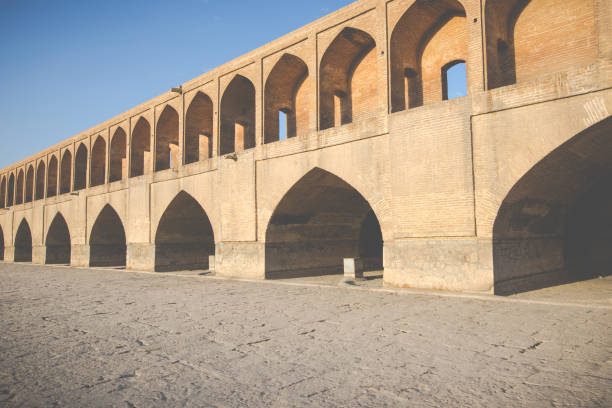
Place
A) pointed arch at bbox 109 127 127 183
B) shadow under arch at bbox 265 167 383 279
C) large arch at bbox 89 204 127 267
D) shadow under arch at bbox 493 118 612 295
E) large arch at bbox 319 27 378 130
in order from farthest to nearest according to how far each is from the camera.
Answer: large arch at bbox 89 204 127 267 < pointed arch at bbox 109 127 127 183 < shadow under arch at bbox 265 167 383 279 < large arch at bbox 319 27 378 130 < shadow under arch at bbox 493 118 612 295

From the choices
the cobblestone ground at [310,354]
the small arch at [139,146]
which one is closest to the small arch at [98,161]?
the small arch at [139,146]

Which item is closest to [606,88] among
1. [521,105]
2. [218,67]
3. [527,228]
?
[521,105]

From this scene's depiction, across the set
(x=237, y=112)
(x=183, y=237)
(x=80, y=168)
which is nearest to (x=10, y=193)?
(x=80, y=168)

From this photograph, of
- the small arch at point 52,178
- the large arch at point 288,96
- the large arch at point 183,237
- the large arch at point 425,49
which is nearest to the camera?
the large arch at point 425,49

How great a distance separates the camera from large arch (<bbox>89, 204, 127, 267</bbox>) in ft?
64.4

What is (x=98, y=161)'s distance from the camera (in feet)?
69.0

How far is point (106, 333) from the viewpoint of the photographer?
16.6ft

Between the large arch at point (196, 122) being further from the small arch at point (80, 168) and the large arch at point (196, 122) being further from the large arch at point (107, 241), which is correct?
the small arch at point (80, 168)

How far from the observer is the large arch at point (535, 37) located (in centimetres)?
850

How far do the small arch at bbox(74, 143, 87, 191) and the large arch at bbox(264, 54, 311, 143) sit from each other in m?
13.3

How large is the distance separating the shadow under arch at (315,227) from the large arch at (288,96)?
2123 mm

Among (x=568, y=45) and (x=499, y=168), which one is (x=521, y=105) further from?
(x=568, y=45)

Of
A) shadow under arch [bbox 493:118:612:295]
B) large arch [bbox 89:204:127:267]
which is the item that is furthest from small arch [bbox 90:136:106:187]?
shadow under arch [bbox 493:118:612:295]

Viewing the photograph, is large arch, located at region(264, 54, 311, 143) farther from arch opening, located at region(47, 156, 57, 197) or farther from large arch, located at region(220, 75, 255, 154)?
arch opening, located at region(47, 156, 57, 197)
